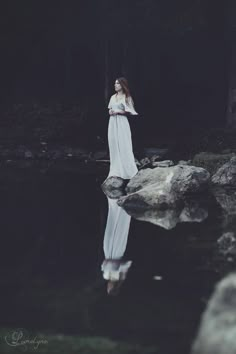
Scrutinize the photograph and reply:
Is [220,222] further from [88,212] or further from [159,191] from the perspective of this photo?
[88,212]

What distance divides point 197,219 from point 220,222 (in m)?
0.43

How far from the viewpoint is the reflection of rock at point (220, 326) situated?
17.8 feet

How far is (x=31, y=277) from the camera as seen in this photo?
8.20 metres

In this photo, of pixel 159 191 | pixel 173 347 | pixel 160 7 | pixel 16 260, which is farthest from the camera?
pixel 160 7

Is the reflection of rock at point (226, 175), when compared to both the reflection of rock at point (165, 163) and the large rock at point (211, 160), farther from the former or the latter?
the reflection of rock at point (165, 163)

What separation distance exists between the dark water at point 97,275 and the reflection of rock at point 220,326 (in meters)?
0.22

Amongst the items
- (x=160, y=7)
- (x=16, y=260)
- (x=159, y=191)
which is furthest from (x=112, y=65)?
(x=16, y=260)

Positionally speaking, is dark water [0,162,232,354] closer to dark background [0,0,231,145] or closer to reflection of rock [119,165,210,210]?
reflection of rock [119,165,210,210]

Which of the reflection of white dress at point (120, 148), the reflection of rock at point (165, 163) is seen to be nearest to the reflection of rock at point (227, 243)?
the reflection of white dress at point (120, 148)

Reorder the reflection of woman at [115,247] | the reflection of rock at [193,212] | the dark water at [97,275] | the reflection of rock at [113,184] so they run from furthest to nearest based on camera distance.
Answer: the reflection of rock at [113,184], the reflection of rock at [193,212], the reflection of woman at [115,247], the dark water at [97,275]

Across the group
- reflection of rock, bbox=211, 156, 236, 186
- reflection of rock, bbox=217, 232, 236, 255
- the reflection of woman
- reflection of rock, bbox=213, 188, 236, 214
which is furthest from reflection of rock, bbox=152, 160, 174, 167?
reflection of rock, bbox=217, 232, 236, 255

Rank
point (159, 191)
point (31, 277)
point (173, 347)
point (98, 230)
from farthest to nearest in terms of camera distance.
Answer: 1. point (159, 191)
2. point (98, 230)
3. point (31, 277)
4. point (173, 347)

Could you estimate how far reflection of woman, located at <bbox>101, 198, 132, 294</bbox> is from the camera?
313 inches

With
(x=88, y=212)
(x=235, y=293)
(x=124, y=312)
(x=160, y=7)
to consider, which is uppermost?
(x=160, y=7)
